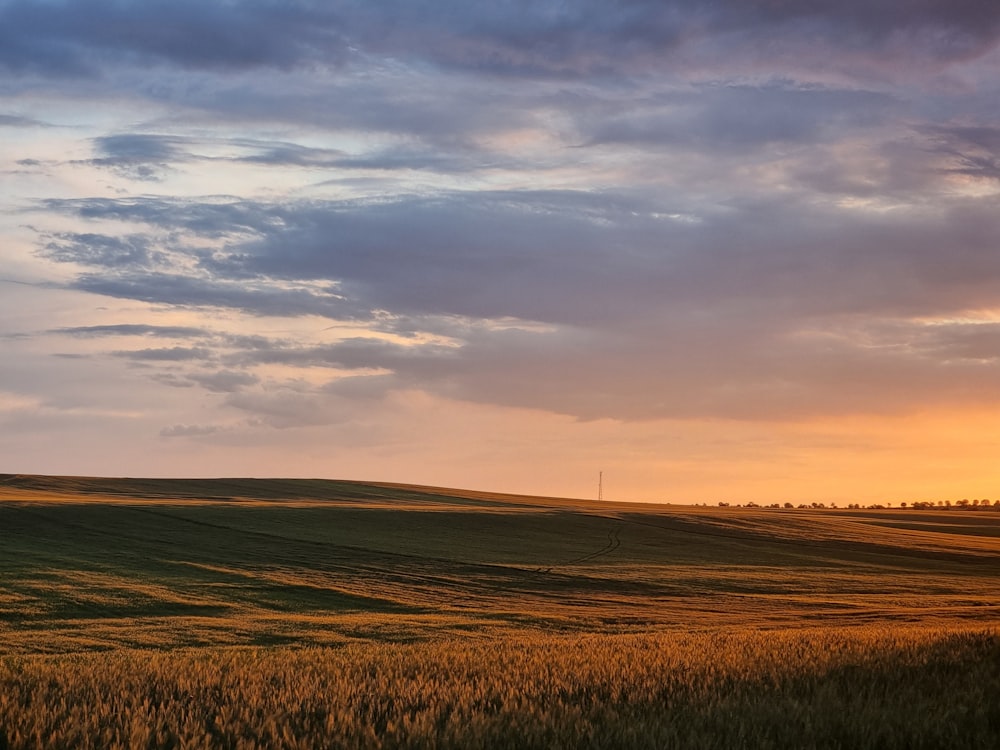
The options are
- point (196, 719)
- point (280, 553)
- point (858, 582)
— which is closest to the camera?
point (196, 719)

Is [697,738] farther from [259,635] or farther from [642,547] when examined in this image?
[642,547]

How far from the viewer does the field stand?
30.5ft

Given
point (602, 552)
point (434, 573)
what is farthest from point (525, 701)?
point (602, 552)

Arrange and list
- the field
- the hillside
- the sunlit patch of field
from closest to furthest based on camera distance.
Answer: the sunlit patch of field
the field
the hillside

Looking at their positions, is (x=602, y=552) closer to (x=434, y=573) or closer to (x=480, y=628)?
(x=434, y=573)

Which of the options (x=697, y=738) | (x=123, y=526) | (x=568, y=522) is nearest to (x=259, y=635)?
(x=697, y=738)

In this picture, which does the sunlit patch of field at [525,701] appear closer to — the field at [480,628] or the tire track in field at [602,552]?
the field at [480,628]

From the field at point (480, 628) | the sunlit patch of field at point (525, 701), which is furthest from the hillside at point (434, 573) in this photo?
the sunlit patch of field at point (525, 701)

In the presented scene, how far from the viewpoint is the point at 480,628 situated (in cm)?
2917

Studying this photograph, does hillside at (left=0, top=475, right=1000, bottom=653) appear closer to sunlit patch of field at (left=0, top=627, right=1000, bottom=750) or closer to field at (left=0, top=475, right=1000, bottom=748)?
field at (left=0, top=475, right=1000, bottom=748)

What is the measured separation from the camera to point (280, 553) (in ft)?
164

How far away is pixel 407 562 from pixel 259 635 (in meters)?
22.0

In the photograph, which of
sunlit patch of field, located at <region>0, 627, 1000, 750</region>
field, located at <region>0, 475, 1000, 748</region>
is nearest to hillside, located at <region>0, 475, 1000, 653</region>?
field, located at <region>0, 475, 1000, 748</region>

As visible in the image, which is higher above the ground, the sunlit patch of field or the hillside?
the sunlit patch of field
